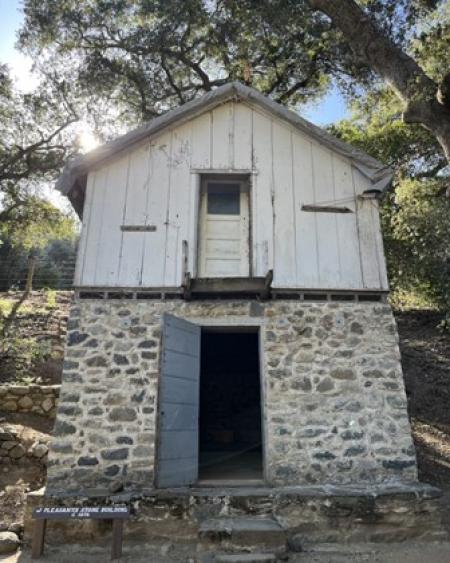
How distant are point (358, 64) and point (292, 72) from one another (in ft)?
7.42

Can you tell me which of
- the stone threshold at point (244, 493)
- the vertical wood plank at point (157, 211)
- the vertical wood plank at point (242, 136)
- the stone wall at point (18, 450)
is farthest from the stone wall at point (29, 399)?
the vertical wood plank at point (242, 136)

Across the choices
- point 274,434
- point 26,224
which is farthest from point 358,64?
point 26,224

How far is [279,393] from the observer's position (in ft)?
18.2

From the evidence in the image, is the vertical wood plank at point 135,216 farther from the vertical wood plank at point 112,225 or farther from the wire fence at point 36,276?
the wire fence at point 36,276

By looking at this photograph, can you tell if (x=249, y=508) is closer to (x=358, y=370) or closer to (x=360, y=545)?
(x=360, y=545)

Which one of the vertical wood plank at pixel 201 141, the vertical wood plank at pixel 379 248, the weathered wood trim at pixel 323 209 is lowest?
the vertical wood plank at pixel 379 248

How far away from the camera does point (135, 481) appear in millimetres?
5141

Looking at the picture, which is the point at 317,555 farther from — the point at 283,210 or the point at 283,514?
the point at 283,210

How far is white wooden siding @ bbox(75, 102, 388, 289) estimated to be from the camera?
6.05 metres

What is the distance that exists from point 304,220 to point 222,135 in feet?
6.11

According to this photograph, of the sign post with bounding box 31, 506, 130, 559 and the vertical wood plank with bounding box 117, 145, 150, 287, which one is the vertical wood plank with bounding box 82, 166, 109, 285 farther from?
the sign post with bounding box 31, 506, 130, 559

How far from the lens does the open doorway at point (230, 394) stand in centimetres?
952

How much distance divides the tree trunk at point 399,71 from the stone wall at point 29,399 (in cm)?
765

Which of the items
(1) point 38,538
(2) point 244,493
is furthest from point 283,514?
(1) point 38,538
